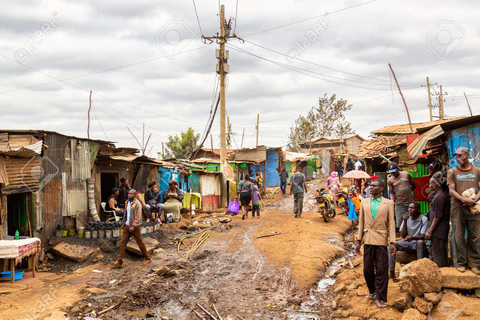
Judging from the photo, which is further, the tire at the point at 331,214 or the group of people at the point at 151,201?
the tire at the point at 331,214

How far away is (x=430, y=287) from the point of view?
5781 millimetres

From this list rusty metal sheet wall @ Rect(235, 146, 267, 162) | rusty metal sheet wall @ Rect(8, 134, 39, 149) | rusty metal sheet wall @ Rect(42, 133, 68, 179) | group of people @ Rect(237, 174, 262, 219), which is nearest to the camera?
rusty metal sheet wall @ Rect(8, 134, 39, 149)

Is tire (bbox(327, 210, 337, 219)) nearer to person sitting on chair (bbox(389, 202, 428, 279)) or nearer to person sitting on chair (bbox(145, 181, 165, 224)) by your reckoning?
person sitting on chair (bbox(145, 181, 165, 224))

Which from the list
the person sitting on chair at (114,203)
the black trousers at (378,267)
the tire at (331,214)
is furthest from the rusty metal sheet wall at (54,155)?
the tire at (331,214)

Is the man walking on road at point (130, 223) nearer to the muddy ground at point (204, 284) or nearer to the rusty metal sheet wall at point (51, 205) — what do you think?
the muddy ground at point (204, 284)

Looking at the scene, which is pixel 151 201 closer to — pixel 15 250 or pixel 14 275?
pixel 14 275

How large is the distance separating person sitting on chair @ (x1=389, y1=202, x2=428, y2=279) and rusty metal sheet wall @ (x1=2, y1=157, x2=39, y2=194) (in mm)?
8562

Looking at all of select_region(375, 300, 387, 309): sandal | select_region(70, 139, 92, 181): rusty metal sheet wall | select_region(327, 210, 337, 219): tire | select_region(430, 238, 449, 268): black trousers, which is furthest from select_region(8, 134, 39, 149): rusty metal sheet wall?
select_region(327, 210, 337, 219): tire

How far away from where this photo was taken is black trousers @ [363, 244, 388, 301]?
236 inches

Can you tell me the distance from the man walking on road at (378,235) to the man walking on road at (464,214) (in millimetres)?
1033

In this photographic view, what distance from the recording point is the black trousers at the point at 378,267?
5996 millimetres

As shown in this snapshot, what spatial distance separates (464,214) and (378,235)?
1409 millimetres

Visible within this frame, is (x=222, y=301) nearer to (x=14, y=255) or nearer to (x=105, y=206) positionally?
(x=14, y=255)

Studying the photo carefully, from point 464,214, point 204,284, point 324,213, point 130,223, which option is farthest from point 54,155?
point 464,214
